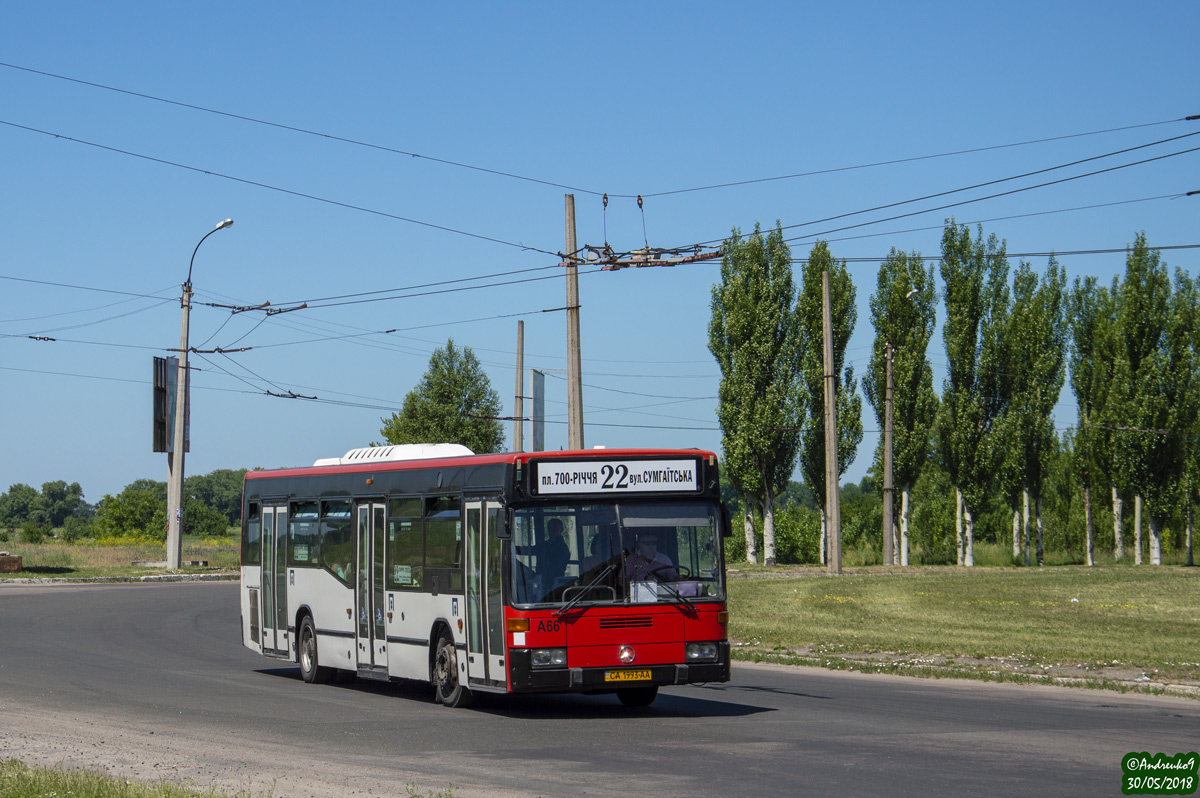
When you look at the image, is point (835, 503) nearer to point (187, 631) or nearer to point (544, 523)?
point (187, 631)

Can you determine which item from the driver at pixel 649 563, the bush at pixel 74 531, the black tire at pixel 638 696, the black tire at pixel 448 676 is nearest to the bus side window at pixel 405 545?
the black tire at pixel 448 676

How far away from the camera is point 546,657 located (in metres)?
13.9

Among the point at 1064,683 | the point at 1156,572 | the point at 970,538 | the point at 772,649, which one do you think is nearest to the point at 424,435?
the point at 970,538

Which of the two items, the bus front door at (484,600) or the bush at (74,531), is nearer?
the bus front door at (484,600)

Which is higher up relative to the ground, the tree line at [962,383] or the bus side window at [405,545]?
the tree line at [962,383]

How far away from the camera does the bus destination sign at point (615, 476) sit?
14484 mm

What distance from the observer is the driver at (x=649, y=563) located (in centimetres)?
1437

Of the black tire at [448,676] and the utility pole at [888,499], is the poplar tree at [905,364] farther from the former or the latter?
the black tire at [448,676]

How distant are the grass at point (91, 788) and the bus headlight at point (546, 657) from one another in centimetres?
408

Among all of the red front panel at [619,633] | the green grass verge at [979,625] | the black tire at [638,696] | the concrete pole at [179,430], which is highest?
the concrete pole at [179,430]

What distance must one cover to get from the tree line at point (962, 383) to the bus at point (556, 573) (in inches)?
1731

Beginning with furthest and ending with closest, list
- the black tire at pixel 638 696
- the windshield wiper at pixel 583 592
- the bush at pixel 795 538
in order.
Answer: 1. the bush at pixel 795 538
2. the black tire at pixel 638 696
3. the windshield wiper at pixel 583 592

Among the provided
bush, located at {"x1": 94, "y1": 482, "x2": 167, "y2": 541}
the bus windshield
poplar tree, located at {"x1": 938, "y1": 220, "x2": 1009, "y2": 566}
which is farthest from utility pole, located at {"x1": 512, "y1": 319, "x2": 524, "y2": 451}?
bush, located at {"x1": 94, "y1": 482, "x2": 167, "y2": 541}

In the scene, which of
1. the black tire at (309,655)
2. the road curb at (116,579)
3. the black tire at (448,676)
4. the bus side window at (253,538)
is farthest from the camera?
the road curb at (116,579)
